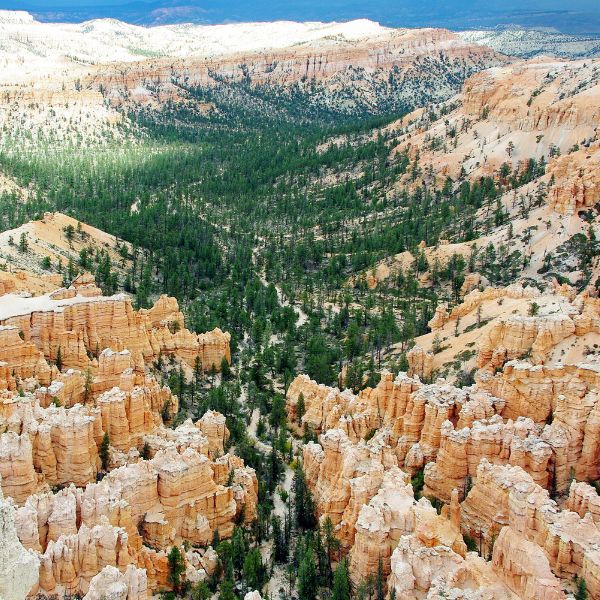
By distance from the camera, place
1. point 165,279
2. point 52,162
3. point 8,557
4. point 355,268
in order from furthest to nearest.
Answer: point 52,162, point 355,268, point 165,279, point 8,557

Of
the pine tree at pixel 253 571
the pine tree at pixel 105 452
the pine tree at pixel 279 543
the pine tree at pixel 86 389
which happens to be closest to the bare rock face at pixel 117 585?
the pine tree at pixel 253 571

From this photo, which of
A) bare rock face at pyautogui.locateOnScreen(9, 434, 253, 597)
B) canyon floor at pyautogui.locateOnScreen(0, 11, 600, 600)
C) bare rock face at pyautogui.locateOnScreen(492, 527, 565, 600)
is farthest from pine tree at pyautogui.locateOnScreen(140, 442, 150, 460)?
bare rock face at pyautogui.locateOnScreen(492, 527, 565, 600)

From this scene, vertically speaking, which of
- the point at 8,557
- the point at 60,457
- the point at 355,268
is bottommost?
the point at 355,268

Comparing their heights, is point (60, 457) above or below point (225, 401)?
above

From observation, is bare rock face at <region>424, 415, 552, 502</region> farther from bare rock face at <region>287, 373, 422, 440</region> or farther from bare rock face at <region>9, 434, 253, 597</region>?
bare rock face at <region>9, 434, 253, 597</region>

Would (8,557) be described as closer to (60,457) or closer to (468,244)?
(60,457)

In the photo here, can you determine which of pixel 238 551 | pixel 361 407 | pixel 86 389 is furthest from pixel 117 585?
pixel 361 407

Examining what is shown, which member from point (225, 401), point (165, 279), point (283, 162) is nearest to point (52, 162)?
point (283, 162)

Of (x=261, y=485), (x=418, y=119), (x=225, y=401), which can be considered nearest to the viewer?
(x=261, y=485)
